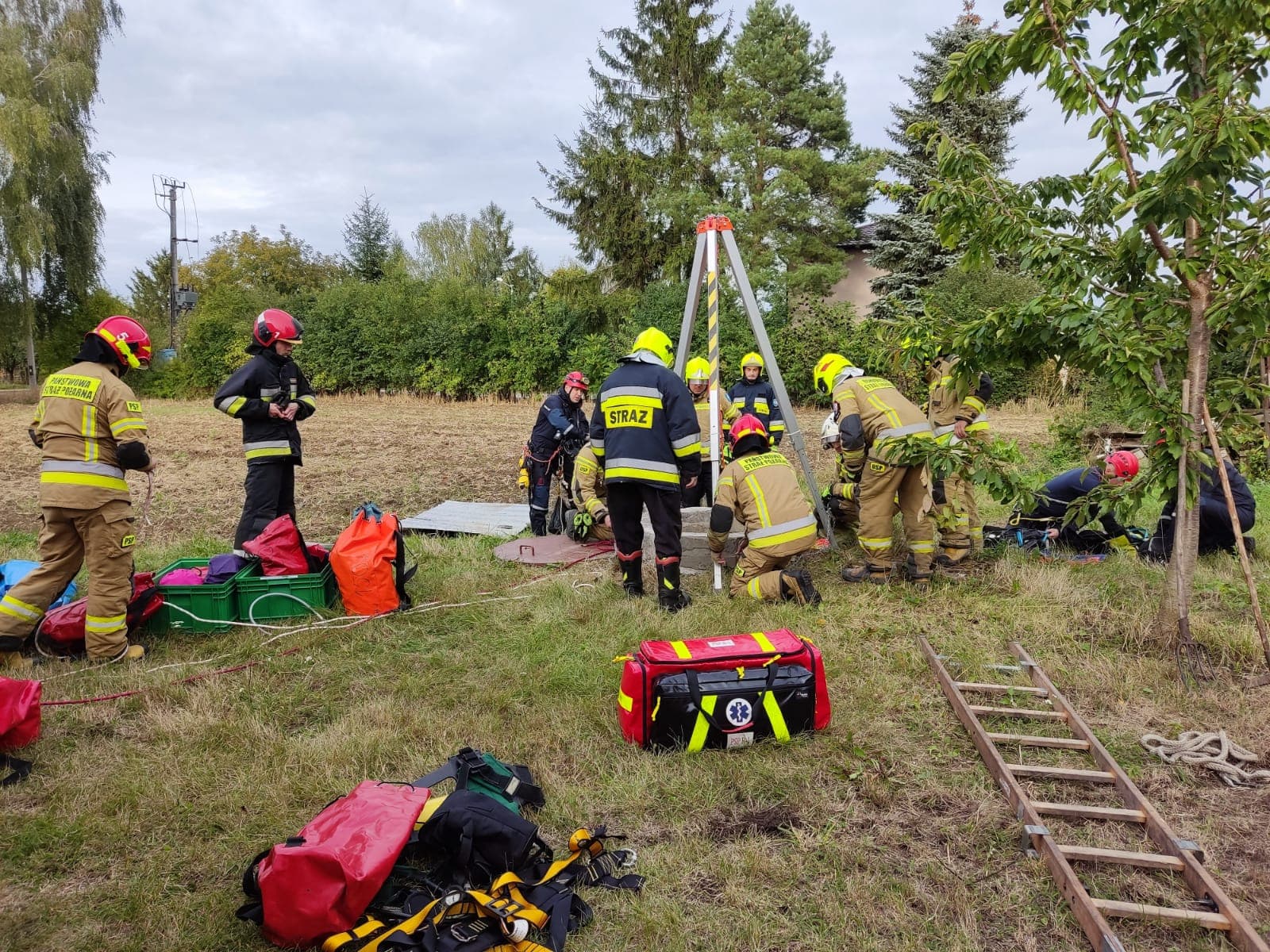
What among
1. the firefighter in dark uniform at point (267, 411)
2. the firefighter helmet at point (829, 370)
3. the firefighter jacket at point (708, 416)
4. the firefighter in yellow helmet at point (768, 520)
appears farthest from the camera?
the firefighter jacket at point (708, 416)

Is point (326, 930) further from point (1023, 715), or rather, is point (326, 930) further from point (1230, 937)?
point (1023, 715)

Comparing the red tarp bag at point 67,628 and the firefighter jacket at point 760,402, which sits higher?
the firefighter jacket at point 760,402

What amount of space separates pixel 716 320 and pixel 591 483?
2.20 metres

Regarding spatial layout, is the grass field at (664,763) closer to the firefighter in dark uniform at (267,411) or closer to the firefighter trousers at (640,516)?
the firefighter trousers at (640,516)

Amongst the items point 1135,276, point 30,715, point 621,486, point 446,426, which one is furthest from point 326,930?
point 446,426

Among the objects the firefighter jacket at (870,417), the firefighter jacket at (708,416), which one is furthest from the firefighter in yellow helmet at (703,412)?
the firefighter jacket at (870,417)

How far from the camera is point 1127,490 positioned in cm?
486

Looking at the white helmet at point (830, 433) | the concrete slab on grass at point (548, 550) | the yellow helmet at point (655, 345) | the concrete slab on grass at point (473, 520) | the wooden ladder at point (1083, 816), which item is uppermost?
the yellow helmet at point (655, 345)

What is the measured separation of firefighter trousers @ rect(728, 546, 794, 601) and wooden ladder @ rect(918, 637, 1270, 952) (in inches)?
57.8

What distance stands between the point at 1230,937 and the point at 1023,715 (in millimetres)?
1706

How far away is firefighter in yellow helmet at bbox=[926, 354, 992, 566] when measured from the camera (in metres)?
7.10

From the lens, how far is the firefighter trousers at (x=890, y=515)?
6.59 meters

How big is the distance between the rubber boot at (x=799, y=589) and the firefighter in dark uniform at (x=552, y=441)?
10.0ft

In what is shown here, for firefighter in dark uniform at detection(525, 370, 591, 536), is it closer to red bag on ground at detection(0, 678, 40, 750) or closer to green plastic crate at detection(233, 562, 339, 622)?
green plastic crate at detection(233, 562, 339, 622)
